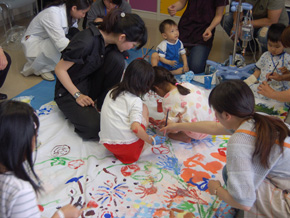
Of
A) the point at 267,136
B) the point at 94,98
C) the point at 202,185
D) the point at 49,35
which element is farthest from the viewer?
the point at 49,35

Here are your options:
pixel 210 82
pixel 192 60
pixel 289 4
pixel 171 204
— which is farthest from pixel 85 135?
pixel 289 4

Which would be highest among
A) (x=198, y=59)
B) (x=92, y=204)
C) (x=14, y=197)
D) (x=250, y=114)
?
(x=250, y=114)

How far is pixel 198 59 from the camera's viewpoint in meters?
2.66

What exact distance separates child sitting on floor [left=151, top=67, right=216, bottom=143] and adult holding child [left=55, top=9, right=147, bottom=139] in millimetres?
270

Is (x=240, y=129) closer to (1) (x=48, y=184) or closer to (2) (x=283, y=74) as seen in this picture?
(1) (x=48, y=184)

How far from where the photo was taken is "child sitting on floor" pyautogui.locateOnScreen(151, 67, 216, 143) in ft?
5.32

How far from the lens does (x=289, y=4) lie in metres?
2.98

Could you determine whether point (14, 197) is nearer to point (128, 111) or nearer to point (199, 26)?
point (128, 111)

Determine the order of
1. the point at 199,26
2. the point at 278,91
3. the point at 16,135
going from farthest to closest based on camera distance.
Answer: the point at 199,26 → the point at 278,91 → the point at 16,135

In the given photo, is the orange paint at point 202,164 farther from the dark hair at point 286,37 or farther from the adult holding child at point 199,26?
the adult holding child at point 199,26

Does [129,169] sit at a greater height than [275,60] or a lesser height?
lesser

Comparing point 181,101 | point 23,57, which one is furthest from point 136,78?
point 23,57

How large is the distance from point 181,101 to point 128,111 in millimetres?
312

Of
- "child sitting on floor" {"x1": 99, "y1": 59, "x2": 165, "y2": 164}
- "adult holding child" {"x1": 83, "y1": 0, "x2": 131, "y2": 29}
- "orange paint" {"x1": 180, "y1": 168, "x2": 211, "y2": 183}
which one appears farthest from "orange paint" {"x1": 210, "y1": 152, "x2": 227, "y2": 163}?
"adult holding child" {"x1": 83, "y1": 0, "x2": 131, "y2": 29}
